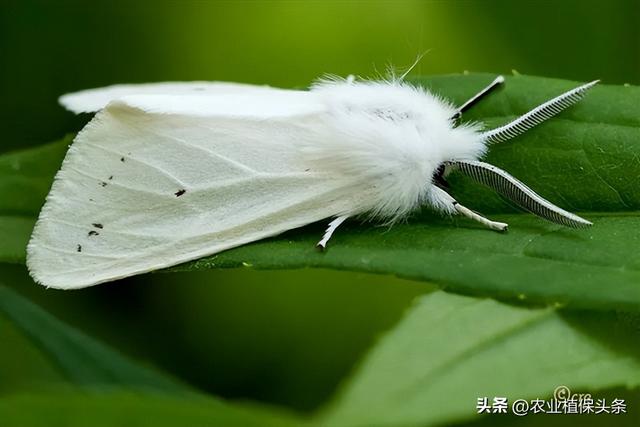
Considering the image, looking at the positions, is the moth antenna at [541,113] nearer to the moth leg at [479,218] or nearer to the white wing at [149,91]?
the moth leg at [479,218]

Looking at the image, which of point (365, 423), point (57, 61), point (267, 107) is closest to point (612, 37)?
point (267, 107)

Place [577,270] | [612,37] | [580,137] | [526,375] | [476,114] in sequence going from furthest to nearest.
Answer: [612,37], [476,114], [580,137], [577,270], [526,375]

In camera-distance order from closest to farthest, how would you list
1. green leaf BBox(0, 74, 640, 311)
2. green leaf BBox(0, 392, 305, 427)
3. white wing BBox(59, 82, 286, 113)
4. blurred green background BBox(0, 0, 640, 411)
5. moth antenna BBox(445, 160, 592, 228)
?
green leaf BBox(0, 392, 305, 427), green leaf BBox(0, 74, 640, 311), moth antenna BBox(445, 160, 592, 228), white wing BBox(59, 82, 286, 113), blurred green background BBox(0, 0, 640, 411)

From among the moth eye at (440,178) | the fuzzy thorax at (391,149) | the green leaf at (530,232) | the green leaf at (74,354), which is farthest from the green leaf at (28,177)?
the moth eye at (440,178)

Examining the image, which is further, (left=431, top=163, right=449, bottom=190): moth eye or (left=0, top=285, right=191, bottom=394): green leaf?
(left=431, top=163, right=449, bottom=190): moth eye

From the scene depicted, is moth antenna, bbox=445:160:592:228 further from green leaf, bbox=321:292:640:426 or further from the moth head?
green leaf, bbox=321:292:640:426

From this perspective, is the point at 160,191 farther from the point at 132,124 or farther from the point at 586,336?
the point at 586,336

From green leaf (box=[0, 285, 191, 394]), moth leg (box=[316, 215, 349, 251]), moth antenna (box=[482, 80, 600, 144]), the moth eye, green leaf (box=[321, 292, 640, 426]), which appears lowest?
green leaf (box=[0, 285, 191, 394])

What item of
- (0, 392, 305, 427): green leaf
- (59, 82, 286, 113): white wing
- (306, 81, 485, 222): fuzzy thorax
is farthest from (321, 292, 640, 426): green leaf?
(59, 82, 286, 113): white wing
